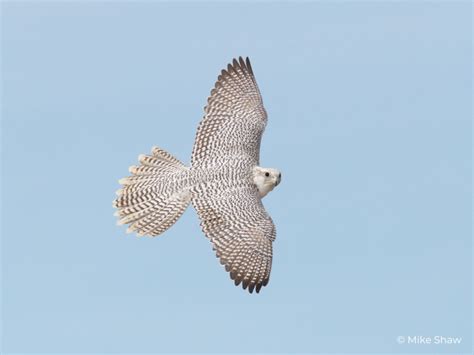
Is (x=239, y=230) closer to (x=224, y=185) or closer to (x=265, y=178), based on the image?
(x=224, y=185)

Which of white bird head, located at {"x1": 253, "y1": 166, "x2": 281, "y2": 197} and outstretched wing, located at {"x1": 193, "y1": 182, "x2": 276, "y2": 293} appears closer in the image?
outstretched wing, located at {"x1": 193, "y1": 182, "x2": 276, "y2": 293}

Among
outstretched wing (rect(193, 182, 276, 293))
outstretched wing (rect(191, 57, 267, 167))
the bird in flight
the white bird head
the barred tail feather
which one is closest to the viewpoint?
outstretched wing (rect(193, 182, 276, 293))

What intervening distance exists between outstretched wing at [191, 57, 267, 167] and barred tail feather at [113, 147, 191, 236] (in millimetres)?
566

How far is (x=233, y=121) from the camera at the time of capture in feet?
81.0

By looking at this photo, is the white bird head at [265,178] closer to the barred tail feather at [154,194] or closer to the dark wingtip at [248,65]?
the barred tail feather at [154,194]

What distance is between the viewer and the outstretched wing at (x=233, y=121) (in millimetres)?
24000

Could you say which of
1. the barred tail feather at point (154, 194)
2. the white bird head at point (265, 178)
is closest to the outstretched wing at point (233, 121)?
the white bird head at point (265, 178)

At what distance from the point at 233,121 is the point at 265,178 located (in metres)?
1.47

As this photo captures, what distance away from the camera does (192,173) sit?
915 inches

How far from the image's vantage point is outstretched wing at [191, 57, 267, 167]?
2400 cm

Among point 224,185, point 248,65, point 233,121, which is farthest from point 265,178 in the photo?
point 248,65

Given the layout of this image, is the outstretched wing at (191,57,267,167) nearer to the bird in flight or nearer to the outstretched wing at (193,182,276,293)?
the bird in flight

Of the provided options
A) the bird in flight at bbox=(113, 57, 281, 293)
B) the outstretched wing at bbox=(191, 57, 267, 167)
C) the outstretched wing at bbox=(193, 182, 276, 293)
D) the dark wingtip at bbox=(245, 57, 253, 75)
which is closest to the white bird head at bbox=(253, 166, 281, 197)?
A: the bird in flight at bbox=(113, 57, 281, 293)

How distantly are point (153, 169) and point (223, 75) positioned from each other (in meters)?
2.71
